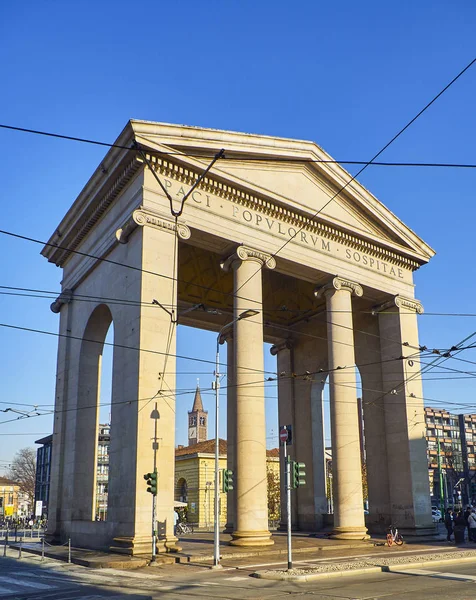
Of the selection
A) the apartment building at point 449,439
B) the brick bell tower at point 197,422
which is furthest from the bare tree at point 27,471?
the apartment building at point 449,439

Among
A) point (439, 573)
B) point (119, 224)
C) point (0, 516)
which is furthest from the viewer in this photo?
point (0, 516)

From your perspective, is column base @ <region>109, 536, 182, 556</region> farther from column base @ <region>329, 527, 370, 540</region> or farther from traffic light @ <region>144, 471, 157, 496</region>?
column base @ <region>329, 527, 370, 540</region>

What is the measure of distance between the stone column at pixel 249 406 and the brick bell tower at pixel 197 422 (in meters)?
119

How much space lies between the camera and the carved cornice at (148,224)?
25.0 meters

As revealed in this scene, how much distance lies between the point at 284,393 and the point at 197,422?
107608mm

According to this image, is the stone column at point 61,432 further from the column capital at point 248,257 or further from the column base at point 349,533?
the column base at point 349,533

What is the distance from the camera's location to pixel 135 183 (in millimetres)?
26281

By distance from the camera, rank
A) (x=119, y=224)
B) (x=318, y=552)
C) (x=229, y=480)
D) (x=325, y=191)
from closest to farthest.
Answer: (x=229, y=480) < (x=318, y=552) < (x=119, y=224) < (x=325, y=191)

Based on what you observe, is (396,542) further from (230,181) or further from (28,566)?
(230,181)

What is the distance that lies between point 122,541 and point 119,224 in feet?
42.9

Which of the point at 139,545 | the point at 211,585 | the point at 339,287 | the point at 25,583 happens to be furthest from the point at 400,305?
the point at 25,583

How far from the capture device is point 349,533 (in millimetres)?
28547

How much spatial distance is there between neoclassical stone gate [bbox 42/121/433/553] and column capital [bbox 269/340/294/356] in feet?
0.46

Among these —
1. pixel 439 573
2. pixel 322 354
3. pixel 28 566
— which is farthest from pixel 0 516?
pixel 439 573
